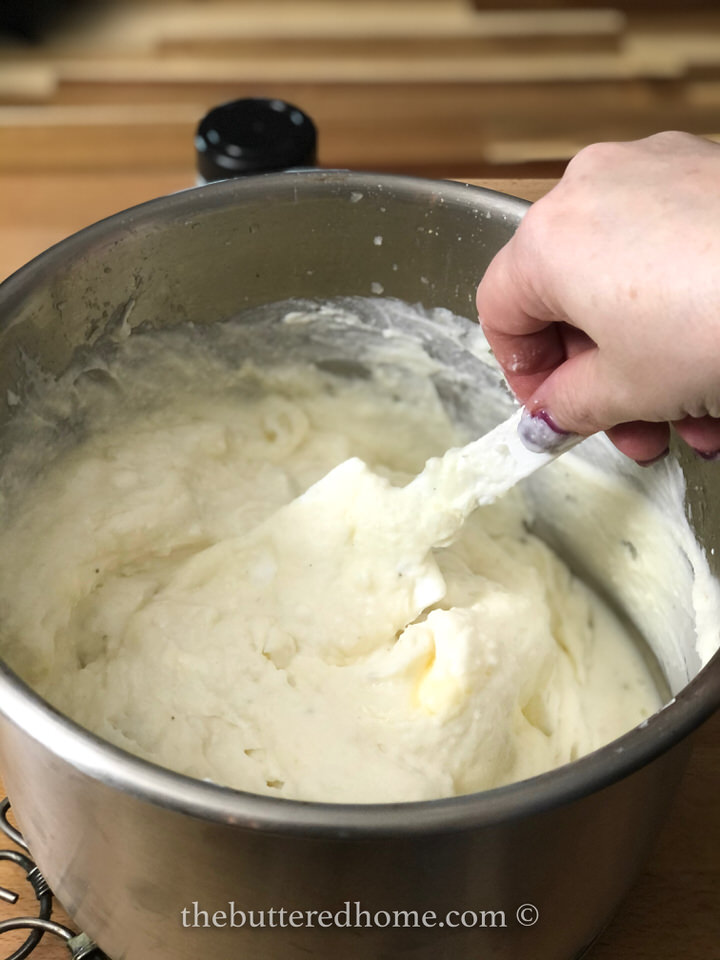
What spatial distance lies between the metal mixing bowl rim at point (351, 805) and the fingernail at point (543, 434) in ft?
0.73

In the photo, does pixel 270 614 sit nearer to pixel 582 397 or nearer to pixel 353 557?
pixel 353 557

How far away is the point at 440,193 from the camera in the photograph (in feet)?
3.11

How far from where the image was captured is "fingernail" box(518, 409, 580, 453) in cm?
80

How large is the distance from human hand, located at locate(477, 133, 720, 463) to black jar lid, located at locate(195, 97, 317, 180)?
470mm

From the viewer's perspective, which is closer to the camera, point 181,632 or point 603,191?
point 603,191

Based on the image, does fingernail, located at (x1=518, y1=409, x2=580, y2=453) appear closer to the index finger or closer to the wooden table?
the index finger

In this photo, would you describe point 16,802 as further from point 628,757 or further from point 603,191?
point 603,191

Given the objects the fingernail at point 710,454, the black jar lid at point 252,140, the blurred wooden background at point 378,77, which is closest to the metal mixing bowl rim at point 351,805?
the fingernail at point 710,454

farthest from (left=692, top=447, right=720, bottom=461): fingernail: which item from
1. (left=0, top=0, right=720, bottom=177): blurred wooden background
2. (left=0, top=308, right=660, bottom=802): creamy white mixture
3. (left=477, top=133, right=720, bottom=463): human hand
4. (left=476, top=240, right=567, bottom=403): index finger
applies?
(left=0, top=0, right=720, bottom=177): blurred wooden background

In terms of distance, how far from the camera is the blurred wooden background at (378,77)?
1918 millimetres

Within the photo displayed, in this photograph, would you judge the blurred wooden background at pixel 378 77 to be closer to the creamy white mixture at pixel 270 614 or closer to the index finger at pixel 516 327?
the creamy white mixture at pixel 270 614

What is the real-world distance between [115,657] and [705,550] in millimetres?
537

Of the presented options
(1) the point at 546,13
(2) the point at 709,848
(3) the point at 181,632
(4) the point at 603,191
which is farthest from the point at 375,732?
(1) the point at 546,13

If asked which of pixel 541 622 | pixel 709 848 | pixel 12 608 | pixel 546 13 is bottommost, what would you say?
pixel 709 848
